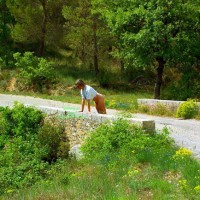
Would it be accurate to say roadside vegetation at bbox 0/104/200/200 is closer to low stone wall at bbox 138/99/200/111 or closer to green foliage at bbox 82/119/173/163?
green foliage at bbox 82/119/173/163

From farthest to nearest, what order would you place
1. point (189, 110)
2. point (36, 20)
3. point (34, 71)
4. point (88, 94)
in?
point (36, 20), point (34, 71), point (189, 110), point (88, 94)

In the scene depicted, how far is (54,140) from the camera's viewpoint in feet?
47.1

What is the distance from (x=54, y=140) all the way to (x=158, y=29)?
11513mm

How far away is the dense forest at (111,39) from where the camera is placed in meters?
24.4

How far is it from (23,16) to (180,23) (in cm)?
1273

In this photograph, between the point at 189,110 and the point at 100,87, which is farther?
the point at 100,87

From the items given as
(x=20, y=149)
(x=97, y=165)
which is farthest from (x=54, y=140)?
(x=97, y=165)

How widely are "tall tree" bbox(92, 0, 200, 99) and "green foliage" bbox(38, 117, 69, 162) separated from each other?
10.2 meters

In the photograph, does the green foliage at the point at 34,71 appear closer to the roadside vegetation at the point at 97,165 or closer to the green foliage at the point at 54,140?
the roadside vegetation at the point at 97,165

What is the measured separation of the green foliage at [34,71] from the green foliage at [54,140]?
47.5 ft

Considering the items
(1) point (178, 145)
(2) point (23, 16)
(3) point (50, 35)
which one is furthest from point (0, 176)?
(3) point (50, 35)

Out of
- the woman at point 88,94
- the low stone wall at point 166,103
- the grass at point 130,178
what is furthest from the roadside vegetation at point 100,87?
the woman at point 88,94

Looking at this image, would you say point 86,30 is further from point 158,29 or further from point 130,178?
point 130,178

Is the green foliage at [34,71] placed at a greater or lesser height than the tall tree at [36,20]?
lesser
